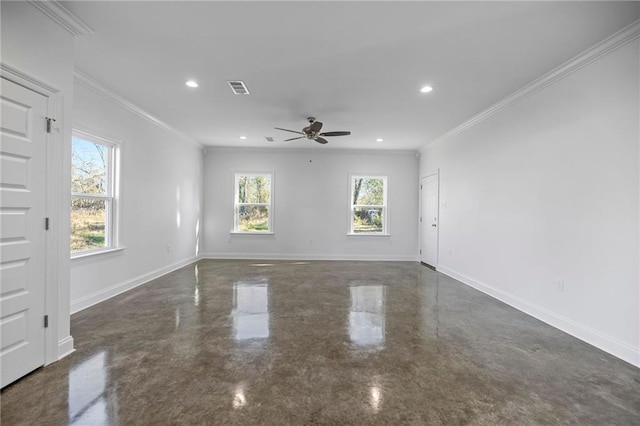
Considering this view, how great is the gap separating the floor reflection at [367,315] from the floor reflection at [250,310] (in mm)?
935

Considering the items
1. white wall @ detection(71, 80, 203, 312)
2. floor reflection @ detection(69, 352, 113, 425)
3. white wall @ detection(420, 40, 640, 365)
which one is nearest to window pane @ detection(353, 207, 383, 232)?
white wall @ detection(420, 40, 640, 365)

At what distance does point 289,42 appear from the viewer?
261cm

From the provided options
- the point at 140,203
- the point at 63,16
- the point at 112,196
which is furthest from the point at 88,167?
the point at 63,16

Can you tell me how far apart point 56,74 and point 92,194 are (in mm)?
1945

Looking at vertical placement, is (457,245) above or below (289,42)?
below

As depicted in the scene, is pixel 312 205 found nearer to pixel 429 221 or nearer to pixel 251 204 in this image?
pixel 251 204

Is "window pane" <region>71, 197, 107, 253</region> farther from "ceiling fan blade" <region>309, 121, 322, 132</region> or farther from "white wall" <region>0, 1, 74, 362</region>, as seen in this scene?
"ceiling fan blade" <region>309, 121, 322, 132</region>

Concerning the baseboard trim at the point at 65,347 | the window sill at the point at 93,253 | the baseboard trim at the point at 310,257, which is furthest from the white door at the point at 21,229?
the baseboard trim at the point at 310,257

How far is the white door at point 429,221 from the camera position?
245 inches

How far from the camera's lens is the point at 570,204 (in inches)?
118

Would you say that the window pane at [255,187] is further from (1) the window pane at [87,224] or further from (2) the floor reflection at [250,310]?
(1) the window pane at [87,224]

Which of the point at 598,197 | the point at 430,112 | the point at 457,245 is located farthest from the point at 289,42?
the point at 457,245

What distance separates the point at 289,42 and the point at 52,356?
3295 millimetres

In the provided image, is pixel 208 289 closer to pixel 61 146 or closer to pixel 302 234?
pixel 61 146
